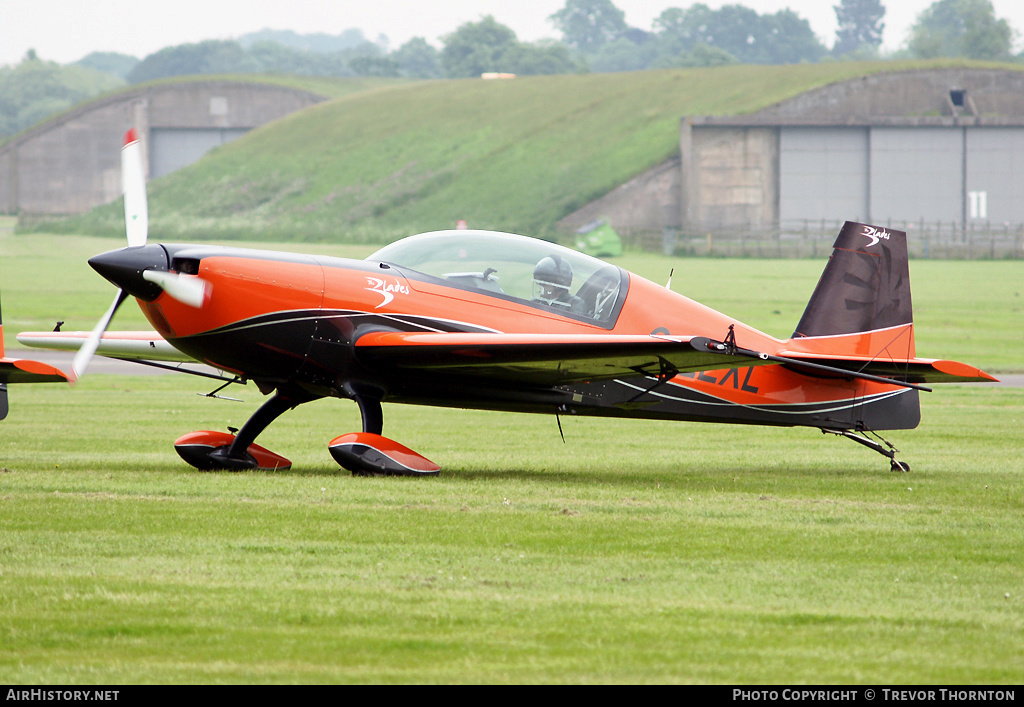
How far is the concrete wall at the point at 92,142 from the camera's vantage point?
98.0 metres

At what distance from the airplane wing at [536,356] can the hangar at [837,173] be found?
193ft

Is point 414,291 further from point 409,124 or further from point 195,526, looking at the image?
point 409,124

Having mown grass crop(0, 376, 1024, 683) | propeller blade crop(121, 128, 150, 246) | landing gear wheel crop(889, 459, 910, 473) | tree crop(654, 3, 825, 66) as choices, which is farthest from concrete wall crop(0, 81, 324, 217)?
tree crop(654, 3, 825, 66)

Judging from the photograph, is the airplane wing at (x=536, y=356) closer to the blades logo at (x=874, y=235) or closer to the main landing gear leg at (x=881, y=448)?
the main landing gear leg at (x=881, y=448)

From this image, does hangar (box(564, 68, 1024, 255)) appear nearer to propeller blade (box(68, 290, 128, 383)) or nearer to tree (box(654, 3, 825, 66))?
propeller blade (box(68, 290, 128, 383))

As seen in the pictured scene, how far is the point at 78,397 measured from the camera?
20.0 m

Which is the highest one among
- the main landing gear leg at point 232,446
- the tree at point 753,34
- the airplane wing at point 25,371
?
the tree at point 753,34

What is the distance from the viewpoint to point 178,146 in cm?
10506

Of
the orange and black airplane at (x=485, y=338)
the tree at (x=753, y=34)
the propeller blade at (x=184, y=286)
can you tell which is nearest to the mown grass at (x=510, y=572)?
the orange and black airplane at (x=485, y=338)

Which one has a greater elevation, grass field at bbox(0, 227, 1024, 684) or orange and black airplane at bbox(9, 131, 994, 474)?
orange and black airplane at bbox(9, 131, 994, 474)

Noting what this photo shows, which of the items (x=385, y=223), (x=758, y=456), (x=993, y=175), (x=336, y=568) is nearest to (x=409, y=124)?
(x=385, y=223)

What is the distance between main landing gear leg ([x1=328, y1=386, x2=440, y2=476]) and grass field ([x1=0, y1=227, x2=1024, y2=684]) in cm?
28

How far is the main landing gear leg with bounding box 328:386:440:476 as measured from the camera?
10.2 metres

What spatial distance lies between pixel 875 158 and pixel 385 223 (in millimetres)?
29694
